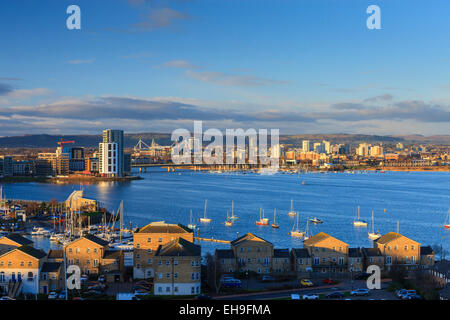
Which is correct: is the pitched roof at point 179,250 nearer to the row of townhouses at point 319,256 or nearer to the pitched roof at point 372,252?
the row of townhouses at point 319,256

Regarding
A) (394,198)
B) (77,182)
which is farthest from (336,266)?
(77,182)

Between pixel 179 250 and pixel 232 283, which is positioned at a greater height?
pixel 179 250

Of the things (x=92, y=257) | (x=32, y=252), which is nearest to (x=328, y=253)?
(x=92, y=257)

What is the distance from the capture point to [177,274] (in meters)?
4.02

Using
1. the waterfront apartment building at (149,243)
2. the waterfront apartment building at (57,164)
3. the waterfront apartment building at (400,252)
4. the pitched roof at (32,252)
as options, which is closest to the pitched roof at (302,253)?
the waterfront apartment building at (400,252)

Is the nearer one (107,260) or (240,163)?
(107,260)

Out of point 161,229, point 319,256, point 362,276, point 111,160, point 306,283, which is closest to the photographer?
point 306,283

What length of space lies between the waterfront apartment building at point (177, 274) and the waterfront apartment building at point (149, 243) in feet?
2.11

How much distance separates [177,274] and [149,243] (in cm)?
88

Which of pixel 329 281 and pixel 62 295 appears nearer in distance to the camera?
pixel 62 295

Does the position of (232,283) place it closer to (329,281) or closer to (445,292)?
(329,281)

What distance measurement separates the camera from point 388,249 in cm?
515

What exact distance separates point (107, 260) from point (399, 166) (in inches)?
1577
